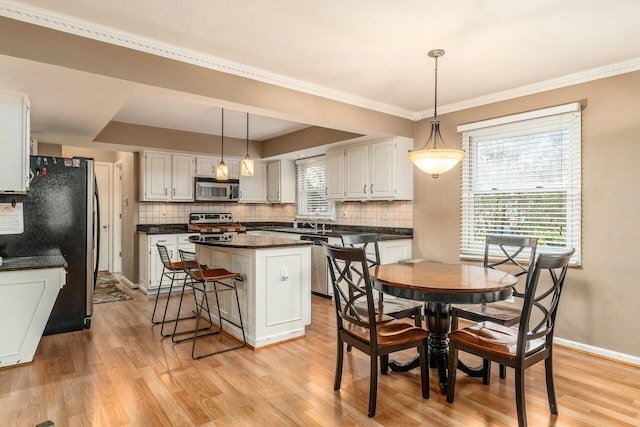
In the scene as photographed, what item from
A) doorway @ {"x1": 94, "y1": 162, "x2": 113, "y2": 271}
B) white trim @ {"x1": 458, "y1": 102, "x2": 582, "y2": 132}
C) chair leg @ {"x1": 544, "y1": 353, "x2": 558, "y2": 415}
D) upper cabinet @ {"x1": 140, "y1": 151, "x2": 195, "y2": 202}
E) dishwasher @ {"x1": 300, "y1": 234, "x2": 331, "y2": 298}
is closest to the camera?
chair leg @ {"x1": 544, "y1": 353, "x2": 558, "y2": 415}

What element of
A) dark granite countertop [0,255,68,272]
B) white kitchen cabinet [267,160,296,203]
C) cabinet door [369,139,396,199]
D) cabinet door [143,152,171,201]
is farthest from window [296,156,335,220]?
dark granite countertop [0,255,68,272]

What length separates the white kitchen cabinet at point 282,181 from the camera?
6656 mm

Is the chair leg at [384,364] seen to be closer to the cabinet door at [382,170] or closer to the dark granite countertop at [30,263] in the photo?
the cabinet door at [382,170]

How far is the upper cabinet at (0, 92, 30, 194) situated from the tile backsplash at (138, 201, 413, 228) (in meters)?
2.91

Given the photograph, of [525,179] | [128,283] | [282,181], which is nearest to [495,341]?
[525,179]

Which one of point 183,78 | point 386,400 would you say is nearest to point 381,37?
point 183,78

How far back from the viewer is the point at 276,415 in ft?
7.39

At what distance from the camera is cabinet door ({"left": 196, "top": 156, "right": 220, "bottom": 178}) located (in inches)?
240

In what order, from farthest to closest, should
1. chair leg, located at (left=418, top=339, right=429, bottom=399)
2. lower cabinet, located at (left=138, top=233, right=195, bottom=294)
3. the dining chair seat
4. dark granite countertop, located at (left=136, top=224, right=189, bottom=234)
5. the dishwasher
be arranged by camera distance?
dark granite countertop, located at (left=136, top=224, right=189, bottom=234), lower cabinet, located at (left=138, top=233, right=195, bottom=294), the dishwasher, chair leg, located at (left=418, top=339, right=429, bottom=399), the dining chair seat

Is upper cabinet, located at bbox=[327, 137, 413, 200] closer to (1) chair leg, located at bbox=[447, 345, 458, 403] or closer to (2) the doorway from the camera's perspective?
(1) chair leg, located at bbox=[447, 345, 458, 403]

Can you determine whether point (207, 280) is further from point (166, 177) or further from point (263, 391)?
point (166, 177)

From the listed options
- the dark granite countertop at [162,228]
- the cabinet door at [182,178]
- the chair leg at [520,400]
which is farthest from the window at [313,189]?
the chair leg at [520,400]

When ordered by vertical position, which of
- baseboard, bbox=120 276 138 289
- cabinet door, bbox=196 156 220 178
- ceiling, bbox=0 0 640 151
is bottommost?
baseboard, bbox=120 276 138 289

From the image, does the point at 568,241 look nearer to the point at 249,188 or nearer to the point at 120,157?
the point at 249,188
